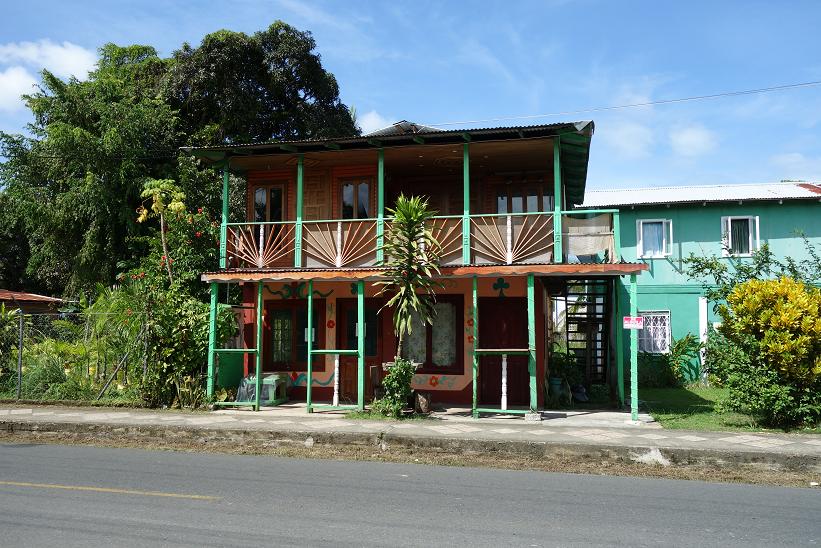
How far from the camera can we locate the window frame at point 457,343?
15011 mm

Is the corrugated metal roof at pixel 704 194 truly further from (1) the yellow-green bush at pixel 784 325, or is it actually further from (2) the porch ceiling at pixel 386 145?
(1) the yellow-green bush at pixel 784 325

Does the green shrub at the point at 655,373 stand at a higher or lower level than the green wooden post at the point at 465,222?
lower

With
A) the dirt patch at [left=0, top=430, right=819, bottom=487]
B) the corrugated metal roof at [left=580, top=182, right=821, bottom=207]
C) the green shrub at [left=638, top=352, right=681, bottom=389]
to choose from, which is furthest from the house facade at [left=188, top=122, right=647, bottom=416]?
the corrugated metal roof at [left=580, top=182, right=821, bottom=207]

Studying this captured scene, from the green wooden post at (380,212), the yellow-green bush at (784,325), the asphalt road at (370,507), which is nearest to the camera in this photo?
the asphalt road at (370,507)

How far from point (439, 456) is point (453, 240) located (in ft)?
16.7

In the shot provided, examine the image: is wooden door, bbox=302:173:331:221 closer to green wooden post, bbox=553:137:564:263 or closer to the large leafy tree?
green wooden post, bbox=553:137:564:263

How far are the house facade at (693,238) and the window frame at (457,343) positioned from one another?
9.67 meters

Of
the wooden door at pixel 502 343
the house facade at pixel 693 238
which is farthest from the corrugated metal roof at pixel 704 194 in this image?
the wooden door at pixel 502 343

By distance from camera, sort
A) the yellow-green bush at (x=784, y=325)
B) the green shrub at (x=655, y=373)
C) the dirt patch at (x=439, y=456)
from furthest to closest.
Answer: the green shrub at (x=655, y=373), the yellow-green bush at (x=784, y=325), the dirt patch at (x=439, y=456)

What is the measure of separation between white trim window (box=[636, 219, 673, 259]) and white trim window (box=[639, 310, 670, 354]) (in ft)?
6.77

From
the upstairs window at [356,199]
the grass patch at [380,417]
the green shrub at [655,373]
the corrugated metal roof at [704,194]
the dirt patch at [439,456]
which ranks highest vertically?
the corrugated metal roof at [704,194]

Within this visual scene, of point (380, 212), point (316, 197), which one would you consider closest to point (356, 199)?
point (316, 197)

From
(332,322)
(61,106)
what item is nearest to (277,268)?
(332,322)

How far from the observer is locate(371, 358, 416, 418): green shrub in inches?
498
